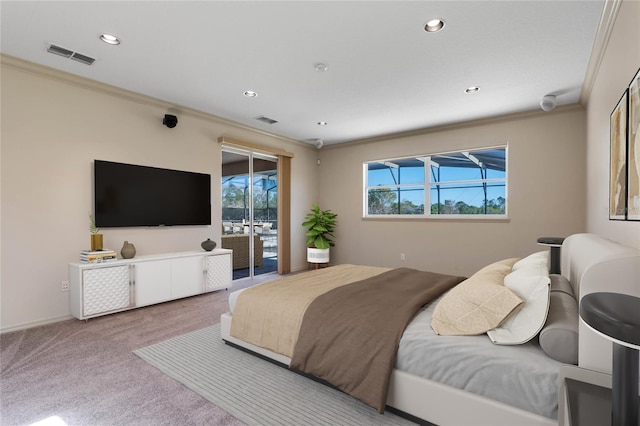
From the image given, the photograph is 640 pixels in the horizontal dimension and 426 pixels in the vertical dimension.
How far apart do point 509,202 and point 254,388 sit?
4473mm

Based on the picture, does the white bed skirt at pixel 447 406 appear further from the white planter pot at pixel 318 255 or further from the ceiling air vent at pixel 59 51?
the white planter pot at pixel 318 255

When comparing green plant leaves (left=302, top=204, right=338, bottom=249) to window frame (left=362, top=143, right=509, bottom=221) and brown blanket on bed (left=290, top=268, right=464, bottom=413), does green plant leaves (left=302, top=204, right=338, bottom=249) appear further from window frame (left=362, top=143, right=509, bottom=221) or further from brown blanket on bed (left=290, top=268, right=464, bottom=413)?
brown blanket on bed (left=290, top=268, right=464, bottom=413)

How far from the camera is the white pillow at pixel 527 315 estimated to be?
153 centimetres

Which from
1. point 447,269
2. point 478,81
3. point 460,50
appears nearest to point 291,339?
point 460,50

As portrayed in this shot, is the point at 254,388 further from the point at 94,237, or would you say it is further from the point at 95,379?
the point at 94,237

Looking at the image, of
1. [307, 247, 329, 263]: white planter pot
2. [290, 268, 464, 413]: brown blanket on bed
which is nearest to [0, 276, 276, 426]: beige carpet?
[290, 268, 464, 413]: brown blanket on bed

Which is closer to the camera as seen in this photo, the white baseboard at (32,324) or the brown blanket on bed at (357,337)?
the brown blanket on bed at (357,337)

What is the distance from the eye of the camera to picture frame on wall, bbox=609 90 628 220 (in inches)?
80.7

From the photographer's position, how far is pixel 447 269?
530 cm

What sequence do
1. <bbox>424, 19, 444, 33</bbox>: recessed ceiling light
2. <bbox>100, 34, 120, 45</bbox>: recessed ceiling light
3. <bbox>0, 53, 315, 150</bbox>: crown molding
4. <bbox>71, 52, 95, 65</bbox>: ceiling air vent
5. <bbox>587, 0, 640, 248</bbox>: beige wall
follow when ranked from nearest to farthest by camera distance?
<bbox>587, 0, 640, 248</bbox>: beige wall → <bbox>424, 19, 444, 33</bbox>: recessed ceiling light → <bbox>100, 34, 120, 45</bbox>: recessed ceiling light → <bbox>71, 52, 95, 65</bbox>: ceiling air vent → <bbox>0, 53, 315, 150</bbox>: crown molding

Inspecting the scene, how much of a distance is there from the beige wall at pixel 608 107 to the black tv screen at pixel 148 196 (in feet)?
15.3

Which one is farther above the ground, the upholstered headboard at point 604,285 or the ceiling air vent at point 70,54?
the ceiling air vent at point 70,54

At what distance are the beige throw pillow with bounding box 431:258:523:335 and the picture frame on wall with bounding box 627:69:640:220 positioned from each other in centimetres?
87

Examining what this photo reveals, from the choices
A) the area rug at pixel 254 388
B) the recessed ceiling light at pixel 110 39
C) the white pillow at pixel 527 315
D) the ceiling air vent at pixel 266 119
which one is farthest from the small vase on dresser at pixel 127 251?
the white pillow at pixel 527 315
